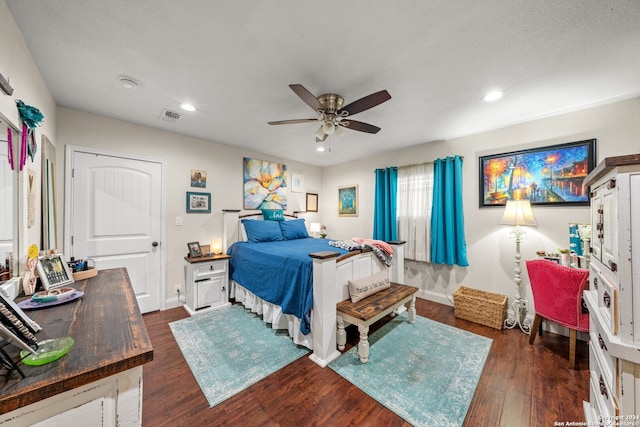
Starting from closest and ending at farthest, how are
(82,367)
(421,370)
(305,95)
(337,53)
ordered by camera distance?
(82,367), (337,53), (305,95), (421,370)

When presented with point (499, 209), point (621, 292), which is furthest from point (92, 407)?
point (499, 209)

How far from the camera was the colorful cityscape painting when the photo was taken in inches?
98.1

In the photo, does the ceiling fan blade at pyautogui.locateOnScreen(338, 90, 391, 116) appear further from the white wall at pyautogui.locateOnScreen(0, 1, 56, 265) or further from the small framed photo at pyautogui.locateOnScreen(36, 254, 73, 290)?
the small framed photo at pyautogui.locateOnScreen(36, 254, 73, 290)

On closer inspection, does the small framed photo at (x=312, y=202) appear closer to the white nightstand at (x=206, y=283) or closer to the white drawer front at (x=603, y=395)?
the white nightstand at (x=206, y=283)

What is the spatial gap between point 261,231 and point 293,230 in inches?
24.4

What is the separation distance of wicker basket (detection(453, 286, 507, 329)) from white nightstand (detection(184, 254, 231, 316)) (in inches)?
124

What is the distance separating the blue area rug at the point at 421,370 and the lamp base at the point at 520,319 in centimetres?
59

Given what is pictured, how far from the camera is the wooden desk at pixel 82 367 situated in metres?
0.61

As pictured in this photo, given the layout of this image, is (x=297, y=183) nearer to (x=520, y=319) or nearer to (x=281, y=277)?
(x=281, y=277)

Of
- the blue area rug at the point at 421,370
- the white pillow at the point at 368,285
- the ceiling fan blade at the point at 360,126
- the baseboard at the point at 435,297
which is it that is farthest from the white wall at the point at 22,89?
the baseboard at the point at 435,297

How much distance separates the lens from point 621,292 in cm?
94

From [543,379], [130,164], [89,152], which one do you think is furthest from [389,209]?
[89,152]

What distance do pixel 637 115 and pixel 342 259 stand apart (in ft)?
10.2

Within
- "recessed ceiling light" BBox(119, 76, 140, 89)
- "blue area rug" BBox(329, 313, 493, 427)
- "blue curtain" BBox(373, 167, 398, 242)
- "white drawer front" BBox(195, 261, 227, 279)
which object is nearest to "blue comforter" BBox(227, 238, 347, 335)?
"white drawer front" BBox(195, 261, 227, 279)
